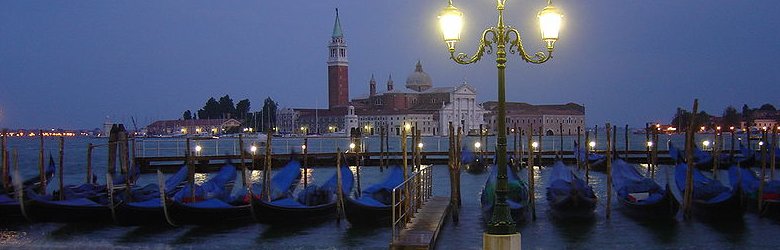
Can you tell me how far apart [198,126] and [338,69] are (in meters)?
18.0

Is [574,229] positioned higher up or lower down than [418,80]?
lower down

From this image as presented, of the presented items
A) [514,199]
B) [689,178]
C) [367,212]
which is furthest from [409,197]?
[689,178]

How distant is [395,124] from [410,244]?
62203 mm

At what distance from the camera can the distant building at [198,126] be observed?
7719cm

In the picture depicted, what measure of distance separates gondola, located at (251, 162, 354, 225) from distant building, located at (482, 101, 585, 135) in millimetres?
64754

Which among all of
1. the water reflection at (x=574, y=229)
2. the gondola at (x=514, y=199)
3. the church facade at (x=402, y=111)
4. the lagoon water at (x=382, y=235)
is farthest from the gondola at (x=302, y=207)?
the church facade at (x=402, y=111)

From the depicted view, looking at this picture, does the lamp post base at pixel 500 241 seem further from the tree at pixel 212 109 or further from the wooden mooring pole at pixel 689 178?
the tree at pixel 212 109

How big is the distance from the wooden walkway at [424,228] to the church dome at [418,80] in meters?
66.1

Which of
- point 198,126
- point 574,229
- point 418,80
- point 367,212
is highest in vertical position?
point 418,80

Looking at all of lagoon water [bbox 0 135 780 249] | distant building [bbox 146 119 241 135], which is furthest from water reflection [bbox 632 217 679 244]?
distant building [bbox 146 119 241 135]

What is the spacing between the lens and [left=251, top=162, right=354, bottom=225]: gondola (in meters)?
10.1

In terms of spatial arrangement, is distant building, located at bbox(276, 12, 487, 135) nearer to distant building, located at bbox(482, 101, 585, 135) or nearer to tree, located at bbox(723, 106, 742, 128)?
distant building, located at bbox(482, 101, 585, 135)

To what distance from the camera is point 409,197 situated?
8672 millimetres

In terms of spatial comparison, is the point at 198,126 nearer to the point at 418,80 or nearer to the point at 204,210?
the point at 418,80
